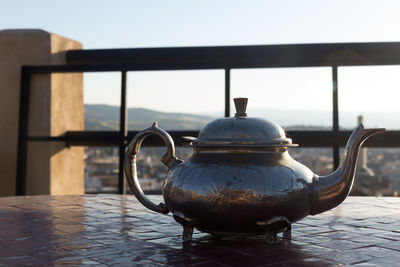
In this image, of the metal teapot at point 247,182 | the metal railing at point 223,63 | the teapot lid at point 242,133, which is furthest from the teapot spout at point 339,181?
the metal railing at point 223,63

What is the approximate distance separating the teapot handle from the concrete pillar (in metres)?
2.51

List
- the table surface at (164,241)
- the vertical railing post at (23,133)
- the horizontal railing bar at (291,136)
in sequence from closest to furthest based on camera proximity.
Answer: the table surface at (164,241) → the horizontal railing bar at (291,136) → the vertical railing post at (23,133)

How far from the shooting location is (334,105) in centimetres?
278

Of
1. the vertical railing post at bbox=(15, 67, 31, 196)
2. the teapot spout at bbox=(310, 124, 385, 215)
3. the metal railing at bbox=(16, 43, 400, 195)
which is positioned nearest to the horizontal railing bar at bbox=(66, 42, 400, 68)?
the metal railing at bbox=(16, 43, 400, 195)

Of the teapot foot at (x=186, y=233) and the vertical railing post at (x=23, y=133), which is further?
the vertical railing post at (x=23, y=133)

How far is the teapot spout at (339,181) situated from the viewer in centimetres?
97

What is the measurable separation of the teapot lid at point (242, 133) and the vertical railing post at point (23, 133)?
108 inches

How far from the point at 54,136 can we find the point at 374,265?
2972 millimetres

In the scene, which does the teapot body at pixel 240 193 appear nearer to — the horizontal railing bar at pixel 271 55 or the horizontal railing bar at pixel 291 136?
the horizontal railing bar at pixel 291 136

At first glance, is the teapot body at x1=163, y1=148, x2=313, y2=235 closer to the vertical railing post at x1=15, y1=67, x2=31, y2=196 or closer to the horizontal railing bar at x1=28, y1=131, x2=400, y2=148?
the horizontal railing bar at x1=28, y1=131, x2=400, y2=148

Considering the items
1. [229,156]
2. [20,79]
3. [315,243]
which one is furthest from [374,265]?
[20,79]

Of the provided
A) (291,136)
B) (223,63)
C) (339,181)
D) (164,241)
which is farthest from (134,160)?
(223,63)

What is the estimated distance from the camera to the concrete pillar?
3.44 metres

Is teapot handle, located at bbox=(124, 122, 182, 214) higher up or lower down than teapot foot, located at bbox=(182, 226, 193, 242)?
higher up
